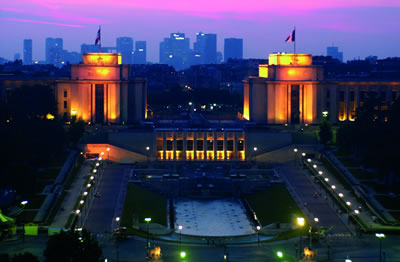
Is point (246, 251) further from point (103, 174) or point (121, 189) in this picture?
point (103, 174)

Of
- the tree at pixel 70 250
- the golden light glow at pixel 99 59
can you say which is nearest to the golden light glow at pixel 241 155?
the golden light glow at pixel 99 59

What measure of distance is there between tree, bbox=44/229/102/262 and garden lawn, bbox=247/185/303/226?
2123 cm

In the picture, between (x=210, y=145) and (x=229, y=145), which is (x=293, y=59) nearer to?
(x=229, y=145)

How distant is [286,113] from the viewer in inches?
4026

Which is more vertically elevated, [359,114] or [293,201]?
[359,114]

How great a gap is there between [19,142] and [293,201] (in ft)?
73.0

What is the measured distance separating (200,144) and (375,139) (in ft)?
65.5

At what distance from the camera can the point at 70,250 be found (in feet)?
146

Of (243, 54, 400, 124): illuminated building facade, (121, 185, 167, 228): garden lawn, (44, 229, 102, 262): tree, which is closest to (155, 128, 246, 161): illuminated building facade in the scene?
(243, 54, 400, 124): illuminated building facade

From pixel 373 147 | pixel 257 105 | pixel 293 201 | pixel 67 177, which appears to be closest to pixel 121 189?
pixel 67 177

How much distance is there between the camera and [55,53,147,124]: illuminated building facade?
334 feet

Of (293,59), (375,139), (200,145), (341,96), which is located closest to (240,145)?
(200,145)

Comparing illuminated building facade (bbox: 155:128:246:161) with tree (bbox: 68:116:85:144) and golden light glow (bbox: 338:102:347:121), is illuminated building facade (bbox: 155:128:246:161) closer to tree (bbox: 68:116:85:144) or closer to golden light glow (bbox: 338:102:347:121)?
tree (bbox: 68:116:85:144)

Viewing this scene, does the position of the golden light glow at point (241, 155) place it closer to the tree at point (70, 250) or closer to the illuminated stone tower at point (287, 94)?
the illuminated stone tower at point (287, 94)
